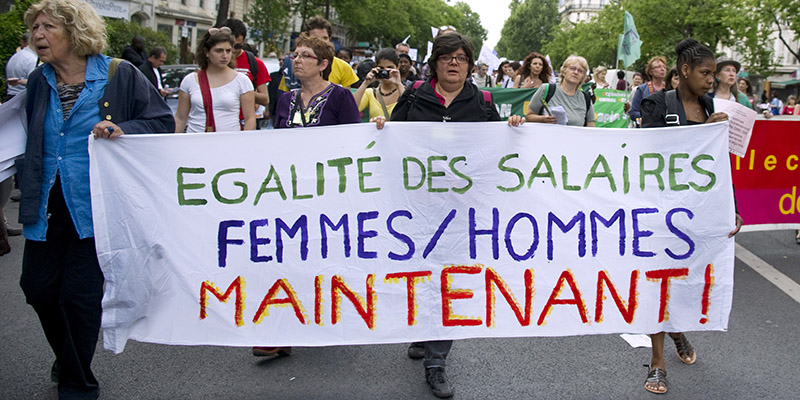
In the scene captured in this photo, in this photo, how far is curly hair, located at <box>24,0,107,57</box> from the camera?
3305 millimetres

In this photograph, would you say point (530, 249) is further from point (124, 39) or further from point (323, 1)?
point (323, 1)

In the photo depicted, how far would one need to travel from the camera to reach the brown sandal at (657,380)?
383cm

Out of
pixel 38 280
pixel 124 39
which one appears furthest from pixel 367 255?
pixel 124 39

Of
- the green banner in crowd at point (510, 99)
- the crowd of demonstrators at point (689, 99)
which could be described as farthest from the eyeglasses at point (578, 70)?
the green banner in crowd at point (510, 99)

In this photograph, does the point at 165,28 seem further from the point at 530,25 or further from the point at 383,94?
the point at 530,25

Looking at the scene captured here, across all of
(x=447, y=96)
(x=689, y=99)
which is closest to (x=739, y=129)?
(x=689, y=99)

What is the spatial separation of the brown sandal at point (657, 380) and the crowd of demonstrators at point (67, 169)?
2736 mm

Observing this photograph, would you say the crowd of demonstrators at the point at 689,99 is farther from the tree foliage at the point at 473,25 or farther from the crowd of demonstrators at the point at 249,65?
the tree foliage at the point at 473,25

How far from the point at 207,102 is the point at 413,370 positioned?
246 cm

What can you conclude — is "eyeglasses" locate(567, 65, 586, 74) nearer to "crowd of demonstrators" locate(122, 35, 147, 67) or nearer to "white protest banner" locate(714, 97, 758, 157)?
"white protest banner" locate(714, 97, 758, 157)

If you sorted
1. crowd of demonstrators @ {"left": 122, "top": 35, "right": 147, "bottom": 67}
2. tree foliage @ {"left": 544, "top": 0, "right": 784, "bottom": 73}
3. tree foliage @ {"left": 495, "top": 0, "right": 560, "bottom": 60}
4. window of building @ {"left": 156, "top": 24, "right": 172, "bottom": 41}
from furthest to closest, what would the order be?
tree foliage @ {"left": 495, "top": 0, "right": 560, "bottom": 60} < window of building @ {"left": 156, "top": 24, "right": 172, "bottom": 41} < tree foliage @ {"left": 544, "top": 0, "right": 784, "bottom": 73} < crowd of demonstrators @ {"left": 122, "top": 35, "right": 147, "bottom": 67}

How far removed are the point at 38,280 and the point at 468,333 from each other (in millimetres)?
2000

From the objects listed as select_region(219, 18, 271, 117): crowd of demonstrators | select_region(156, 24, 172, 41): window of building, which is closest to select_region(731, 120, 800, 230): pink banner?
select_region(219, 18, 271, 117): crowd of demonstrators

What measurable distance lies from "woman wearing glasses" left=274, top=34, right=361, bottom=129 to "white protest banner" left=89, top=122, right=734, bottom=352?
660mm
